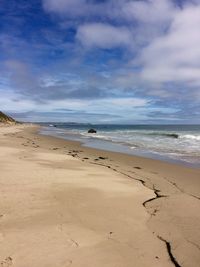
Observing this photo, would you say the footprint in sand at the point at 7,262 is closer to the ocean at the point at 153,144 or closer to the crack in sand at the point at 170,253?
the crack in sand at the point at 170,253

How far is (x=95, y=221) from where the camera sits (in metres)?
5.60

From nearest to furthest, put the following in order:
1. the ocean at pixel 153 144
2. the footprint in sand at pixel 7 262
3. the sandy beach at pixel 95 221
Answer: the footprint in sand at pixel 7 262, the sandy beach at pixel 95 221, the ocean at pixel 153 144

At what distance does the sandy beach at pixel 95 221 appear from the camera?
4.25 metres

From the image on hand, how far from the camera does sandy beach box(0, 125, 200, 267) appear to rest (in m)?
4.25

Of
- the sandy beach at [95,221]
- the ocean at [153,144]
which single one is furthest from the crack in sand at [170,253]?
the ocean at [153,144]

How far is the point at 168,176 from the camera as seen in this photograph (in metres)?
11.1

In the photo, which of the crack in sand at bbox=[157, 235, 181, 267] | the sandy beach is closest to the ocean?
the sandy beach

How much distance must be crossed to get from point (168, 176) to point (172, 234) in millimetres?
5970

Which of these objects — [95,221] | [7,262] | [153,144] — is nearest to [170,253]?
[95,221]

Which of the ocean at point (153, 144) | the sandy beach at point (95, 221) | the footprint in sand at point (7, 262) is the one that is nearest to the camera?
the footprint in sand at point (7, 262)

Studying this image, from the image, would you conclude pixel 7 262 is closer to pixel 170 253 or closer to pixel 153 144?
pixel 170 253

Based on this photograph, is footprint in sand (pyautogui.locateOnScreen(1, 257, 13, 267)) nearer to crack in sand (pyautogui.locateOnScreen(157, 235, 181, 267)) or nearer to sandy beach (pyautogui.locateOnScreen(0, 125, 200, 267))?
sandy beach (pyautogui.locateOnScreen(0, 125, 200, 267))

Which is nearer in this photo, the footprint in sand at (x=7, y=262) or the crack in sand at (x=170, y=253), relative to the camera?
the footprint in sand at (x=7, y=262)

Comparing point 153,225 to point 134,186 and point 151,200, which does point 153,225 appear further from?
point 134,186
